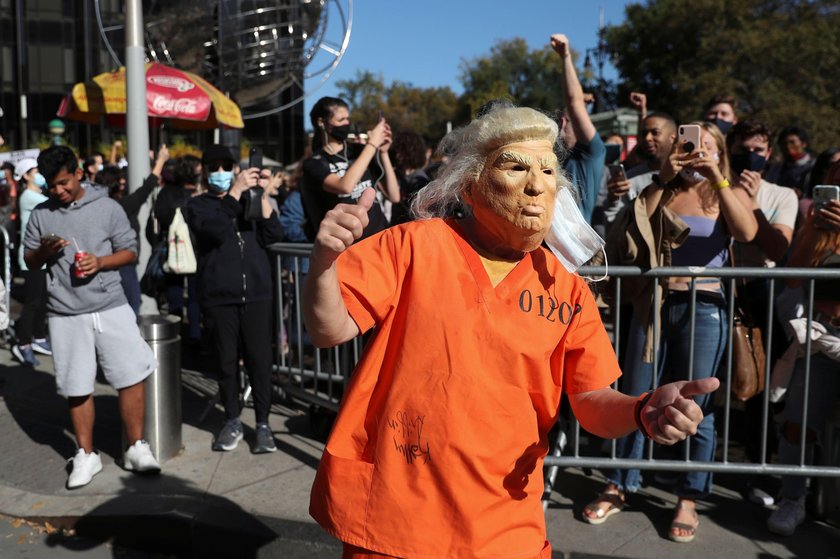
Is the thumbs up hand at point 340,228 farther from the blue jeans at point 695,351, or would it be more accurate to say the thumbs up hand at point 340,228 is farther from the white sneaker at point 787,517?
the white sneaker at point 787,517

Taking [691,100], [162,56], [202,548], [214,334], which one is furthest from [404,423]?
[691,100]

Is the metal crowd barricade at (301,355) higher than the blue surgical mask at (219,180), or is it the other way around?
the blue surgical mask at (219,180)

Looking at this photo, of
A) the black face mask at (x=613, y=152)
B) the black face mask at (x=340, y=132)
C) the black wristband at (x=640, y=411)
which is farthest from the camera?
the black face mask at (x=613, y=152)

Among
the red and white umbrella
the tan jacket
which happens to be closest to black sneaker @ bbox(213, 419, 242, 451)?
the tan jacket

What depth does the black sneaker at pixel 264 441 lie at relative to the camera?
200 inches

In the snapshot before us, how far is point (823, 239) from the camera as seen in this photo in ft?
13.3

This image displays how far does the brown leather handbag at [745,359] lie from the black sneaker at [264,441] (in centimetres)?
271

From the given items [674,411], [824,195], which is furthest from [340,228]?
[824,195]

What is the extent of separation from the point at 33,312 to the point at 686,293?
235 inches

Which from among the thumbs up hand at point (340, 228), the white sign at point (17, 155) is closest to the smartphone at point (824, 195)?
the thumbs up hand at point (340, 228)

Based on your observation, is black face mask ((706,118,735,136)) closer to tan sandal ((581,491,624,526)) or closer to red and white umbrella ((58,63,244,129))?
tan sandal ((581,491,624,526))

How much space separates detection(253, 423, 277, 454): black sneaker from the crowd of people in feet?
0.04

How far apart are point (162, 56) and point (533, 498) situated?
30.4ft

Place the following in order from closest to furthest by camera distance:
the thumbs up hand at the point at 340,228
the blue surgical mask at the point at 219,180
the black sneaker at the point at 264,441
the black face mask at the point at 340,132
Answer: the thumbs up hand at the point at 340,228 → the black face mask at the point at 340,132 → the black sneaker at the point at 264,441 → the blue surgical mask at the point at 219,180
